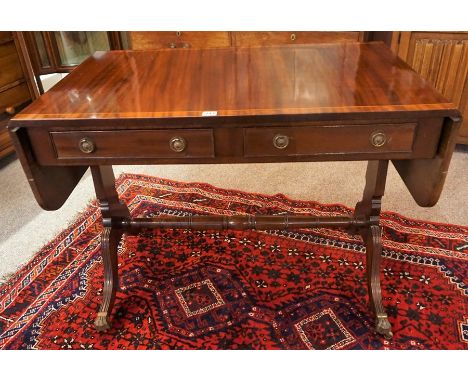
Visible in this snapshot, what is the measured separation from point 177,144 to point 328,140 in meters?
0.45

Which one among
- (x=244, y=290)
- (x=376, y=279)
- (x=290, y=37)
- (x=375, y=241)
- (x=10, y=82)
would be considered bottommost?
(x=244, y=290)

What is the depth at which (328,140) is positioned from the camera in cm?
125

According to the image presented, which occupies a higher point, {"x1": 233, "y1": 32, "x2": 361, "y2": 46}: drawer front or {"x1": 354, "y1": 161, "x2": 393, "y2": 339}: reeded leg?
{"x1": 233, "y1": 32, "x2": 361, "y2": 46}: drawer front

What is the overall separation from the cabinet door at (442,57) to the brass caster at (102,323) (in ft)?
7.52

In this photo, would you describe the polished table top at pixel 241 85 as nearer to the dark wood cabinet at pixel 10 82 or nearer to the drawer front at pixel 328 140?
the drawer front at pixel 328 140

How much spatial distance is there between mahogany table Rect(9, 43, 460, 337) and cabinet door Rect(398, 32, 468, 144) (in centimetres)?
128

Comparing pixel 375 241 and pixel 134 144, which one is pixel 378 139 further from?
pixel 134 144

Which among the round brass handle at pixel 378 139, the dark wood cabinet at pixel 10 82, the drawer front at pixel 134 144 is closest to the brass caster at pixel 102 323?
the drawer front at pixel 134 144

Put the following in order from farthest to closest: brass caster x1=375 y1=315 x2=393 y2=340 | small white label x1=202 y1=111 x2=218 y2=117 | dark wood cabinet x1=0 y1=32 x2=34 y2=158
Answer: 1. dark wood cabinet x1=0 y1=32 x2=34 y2=158
2. brass caster x1=375 y1=315 x2=393 y2=340
3. small white label x1=202 y1=111 x2=218 y2=117

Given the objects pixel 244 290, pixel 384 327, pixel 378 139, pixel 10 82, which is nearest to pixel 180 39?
pixel 10 82

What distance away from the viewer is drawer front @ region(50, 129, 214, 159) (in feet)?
4.09

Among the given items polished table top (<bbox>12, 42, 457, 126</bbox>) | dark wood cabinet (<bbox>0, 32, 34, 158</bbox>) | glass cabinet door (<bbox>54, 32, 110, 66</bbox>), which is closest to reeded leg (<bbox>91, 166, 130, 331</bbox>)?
polished table top (<bbox>12, 42, 457, 126</bbox>)

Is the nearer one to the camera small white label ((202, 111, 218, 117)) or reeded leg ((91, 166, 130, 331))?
small white label ((202, 111, 218, 117))

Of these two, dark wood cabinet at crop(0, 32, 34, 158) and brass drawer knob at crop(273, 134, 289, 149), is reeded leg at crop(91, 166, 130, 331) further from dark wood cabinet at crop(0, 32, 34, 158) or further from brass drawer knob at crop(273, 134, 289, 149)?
dark wood cabinet at crop(0, 32, 34, 158)
